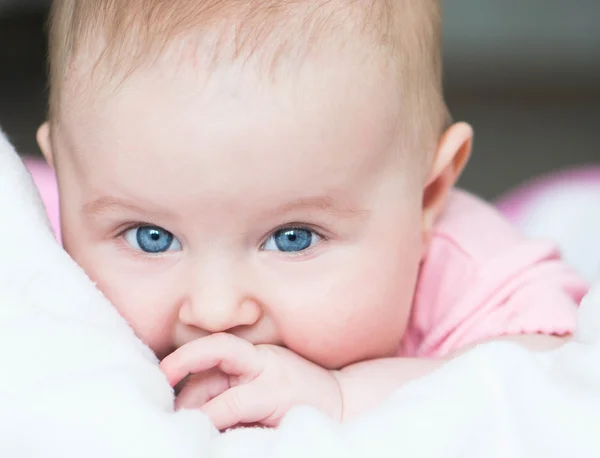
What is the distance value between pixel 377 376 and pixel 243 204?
0.23 m

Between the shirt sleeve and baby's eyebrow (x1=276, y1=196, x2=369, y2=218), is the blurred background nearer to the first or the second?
the shirt sleeve

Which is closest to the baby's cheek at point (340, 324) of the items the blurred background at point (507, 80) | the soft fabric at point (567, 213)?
the soft fabric at point (567, 213)

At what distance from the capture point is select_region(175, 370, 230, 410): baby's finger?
2.60ft

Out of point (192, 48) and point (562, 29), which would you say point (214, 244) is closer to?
point (192, 48)

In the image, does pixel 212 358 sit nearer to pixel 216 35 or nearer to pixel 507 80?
pixel 216 35

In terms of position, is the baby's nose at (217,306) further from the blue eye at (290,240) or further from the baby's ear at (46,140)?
the baby's ear at (46,140)

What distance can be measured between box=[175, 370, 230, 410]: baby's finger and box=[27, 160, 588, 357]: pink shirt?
1.09ft

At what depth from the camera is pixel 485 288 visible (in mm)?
1029

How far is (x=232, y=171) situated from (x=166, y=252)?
0.39 feet

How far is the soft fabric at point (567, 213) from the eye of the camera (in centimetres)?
145

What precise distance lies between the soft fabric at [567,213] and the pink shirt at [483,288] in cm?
32

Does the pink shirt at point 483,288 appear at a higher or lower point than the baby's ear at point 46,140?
lower

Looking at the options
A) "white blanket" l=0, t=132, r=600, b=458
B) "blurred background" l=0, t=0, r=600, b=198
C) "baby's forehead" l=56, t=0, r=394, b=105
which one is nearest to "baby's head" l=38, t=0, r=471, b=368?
"baby's forehead" l=56, t=0, r=394, b=105

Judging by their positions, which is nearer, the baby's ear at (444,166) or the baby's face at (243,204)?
the baby's face at (243,204)
